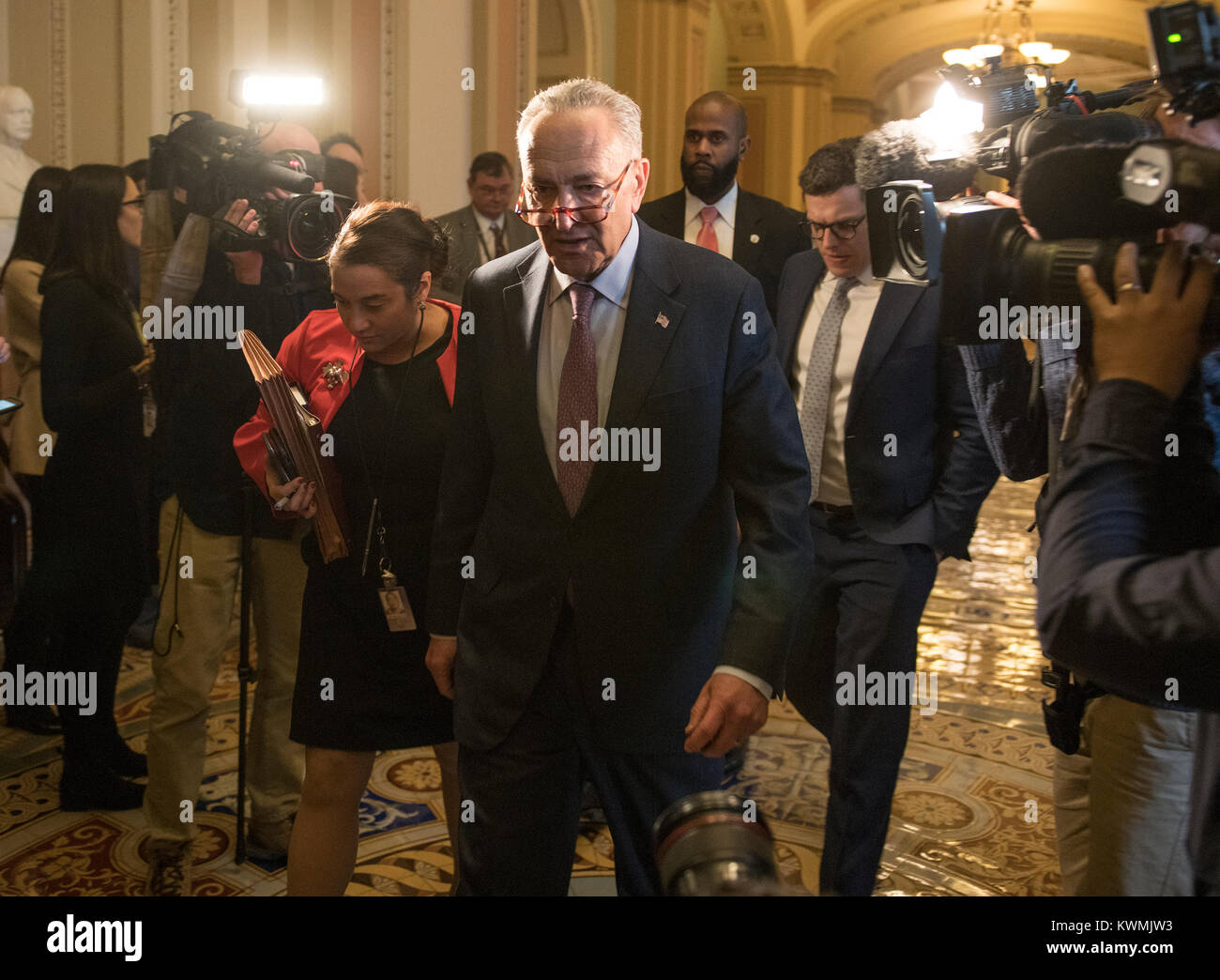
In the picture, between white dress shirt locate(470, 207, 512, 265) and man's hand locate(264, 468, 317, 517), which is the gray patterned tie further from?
white dress shirt locate(470, 207, 512, 265)

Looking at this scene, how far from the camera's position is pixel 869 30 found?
52.2 ft

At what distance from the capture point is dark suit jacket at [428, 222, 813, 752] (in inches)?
75.3

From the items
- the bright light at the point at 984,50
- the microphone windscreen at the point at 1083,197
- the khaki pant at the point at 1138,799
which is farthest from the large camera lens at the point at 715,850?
the bright light at the point at 984,50

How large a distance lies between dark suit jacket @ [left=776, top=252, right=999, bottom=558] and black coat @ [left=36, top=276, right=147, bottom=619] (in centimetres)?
199

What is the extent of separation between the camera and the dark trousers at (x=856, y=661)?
2.66 m

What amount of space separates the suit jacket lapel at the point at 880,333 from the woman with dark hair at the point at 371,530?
97cm

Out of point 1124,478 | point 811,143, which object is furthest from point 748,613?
point 811,143

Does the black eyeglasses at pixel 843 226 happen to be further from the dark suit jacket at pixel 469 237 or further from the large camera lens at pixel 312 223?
the dark suit jacket at pixel 469 237

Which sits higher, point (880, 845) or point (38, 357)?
point (38, 357)

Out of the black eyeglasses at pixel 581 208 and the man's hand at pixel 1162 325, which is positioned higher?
the black eyeglasses at pixel 581 208

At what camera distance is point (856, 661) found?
275 cm

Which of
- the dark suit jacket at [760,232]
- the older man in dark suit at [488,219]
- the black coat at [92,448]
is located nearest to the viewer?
the black coat at [92,448]
